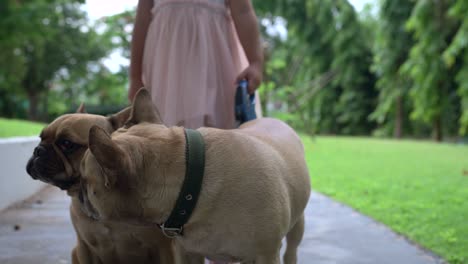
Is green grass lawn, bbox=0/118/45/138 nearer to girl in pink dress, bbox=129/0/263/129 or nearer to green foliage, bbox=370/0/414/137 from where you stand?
girl in pink dress, bbox=129/0/263/129

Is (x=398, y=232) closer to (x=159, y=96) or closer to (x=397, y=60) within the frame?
(x=159, y=96)

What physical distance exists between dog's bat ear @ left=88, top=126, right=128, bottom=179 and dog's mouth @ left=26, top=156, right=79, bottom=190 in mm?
1134

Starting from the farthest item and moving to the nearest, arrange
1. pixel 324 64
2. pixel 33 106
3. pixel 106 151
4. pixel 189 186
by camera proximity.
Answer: pixel 33 106 < pixel 324 64 < pixel 189 186 < pixel 106 151

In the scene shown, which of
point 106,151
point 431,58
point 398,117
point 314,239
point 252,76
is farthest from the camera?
point 398,117

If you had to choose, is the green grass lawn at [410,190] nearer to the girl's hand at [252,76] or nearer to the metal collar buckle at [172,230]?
the girl's hand at [252,76]

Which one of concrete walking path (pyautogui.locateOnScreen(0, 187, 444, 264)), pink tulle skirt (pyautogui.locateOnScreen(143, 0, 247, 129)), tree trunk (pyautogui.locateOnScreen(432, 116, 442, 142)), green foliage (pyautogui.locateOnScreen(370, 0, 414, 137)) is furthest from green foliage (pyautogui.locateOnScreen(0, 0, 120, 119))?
pink tulle skirt (pyautogui.locateOnScreen(143, 0, 247, 129))

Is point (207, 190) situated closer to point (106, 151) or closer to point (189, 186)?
point (189, 186)

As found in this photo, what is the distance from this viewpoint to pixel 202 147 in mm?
2242

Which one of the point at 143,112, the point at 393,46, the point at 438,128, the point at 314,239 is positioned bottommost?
the point at 438,128

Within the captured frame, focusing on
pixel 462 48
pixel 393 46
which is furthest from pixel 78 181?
pixel 393 46

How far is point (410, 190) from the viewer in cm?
802

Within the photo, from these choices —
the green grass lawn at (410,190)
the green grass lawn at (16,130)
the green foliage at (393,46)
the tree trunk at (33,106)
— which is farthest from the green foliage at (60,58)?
the green grass lawn at (410,190)

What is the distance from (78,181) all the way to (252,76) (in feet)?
4.36

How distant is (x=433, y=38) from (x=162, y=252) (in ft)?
66.4
